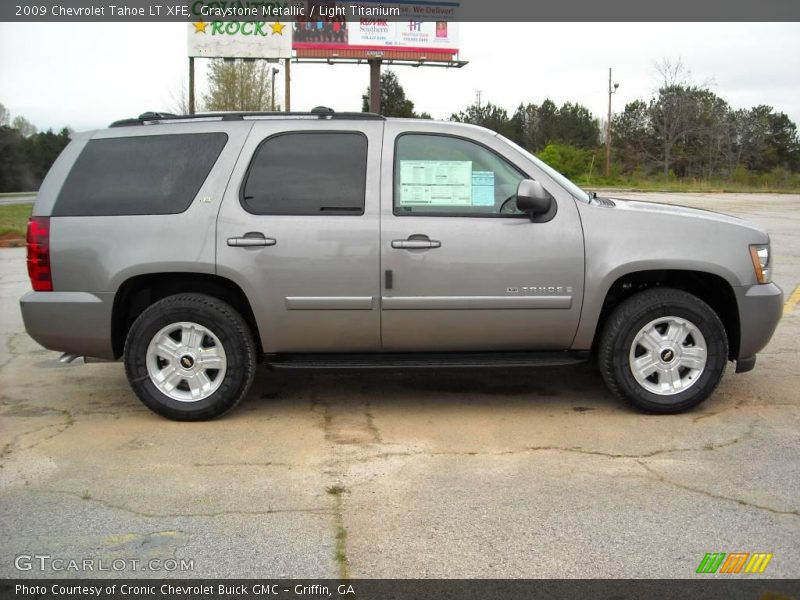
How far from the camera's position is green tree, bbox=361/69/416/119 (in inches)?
1633

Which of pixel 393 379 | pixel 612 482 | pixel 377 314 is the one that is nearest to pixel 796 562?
pixel 612 482

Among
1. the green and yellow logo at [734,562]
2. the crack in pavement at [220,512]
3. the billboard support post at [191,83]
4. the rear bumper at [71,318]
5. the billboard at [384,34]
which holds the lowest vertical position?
the green and yellow logo at [734,562]

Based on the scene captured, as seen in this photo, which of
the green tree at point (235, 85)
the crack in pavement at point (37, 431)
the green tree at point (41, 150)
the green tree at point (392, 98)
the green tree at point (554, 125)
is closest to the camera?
the crack in pavement at point (37, 431)

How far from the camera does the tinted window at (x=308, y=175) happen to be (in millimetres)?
5129

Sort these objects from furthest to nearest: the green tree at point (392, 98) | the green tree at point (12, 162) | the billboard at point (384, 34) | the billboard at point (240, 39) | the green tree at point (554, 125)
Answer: the green tree at point (554, 125), the green tree at point (392, 98), the billboard at point (384, 34), the green tree at point (12, 162), the billboard at point (240, 39)

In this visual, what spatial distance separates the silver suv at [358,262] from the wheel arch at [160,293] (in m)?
0.01

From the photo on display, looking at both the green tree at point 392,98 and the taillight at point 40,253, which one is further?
the green tree at point 392,98

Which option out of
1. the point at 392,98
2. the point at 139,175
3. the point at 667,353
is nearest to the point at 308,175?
the point at 139,175

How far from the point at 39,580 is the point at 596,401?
3662 mm

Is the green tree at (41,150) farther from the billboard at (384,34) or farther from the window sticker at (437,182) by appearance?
the window sticker at (437,182)

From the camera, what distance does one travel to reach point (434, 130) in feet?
17.3

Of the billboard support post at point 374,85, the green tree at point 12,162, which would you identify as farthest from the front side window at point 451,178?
the green tree at point 12,162

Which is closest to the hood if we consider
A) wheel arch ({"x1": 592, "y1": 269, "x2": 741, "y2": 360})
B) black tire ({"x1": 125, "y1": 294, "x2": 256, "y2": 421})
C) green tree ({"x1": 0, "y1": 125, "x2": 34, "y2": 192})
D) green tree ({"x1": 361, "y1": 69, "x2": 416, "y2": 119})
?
wheel arch ({"x1": 592, "y1": 269, "x2": 741, "y2": 360})

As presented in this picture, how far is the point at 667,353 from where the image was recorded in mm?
5215
